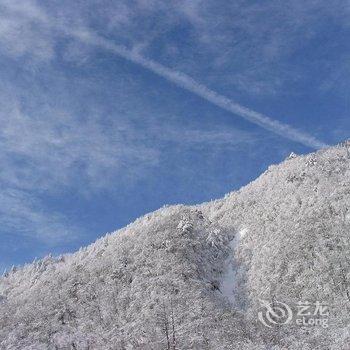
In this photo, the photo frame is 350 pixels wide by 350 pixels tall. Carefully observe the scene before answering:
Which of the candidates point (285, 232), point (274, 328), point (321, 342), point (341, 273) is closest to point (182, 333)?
point (274, 328)

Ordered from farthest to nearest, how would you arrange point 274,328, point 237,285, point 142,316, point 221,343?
point 237,285
point 142,316
point 274,328
point 221,343

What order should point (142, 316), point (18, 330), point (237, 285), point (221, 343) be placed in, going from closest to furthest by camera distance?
point (221, 343)
point (142, 316)
point (18, 330)
point (237, 285)

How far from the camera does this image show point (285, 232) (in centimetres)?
19512

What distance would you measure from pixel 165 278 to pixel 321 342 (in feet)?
247

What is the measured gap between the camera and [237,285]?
198625 mm

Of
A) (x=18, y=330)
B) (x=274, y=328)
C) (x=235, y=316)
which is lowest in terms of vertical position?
(x=274, y=328)

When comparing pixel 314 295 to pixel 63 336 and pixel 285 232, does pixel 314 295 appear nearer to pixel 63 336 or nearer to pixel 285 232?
pixel 285 232

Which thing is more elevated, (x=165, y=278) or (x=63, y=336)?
(x=165, y=278)

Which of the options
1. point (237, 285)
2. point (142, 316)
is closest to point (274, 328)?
point (142, 316)

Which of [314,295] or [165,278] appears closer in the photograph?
[314,295]

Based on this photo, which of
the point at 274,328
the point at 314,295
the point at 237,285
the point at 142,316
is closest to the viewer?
the point at 274,328

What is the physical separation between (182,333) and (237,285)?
198 feet

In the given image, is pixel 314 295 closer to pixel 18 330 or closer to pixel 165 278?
pixel 165 278

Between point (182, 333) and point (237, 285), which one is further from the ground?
point (237, 285)
